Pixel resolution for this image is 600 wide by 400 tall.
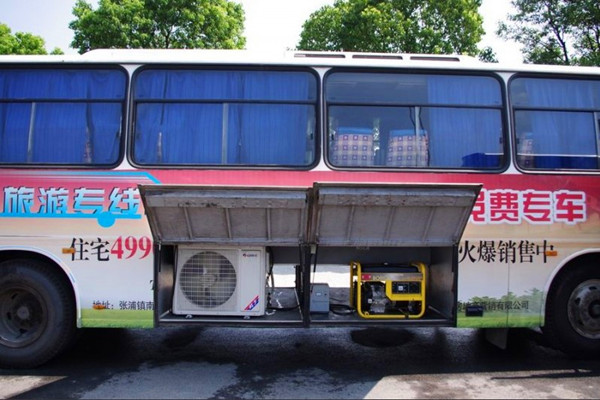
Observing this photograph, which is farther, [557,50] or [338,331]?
[557,50]

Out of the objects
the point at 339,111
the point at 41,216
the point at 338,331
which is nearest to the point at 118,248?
the point at 41,216

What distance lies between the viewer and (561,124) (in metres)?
5.38

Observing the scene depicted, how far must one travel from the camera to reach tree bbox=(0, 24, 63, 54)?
70.0 ft

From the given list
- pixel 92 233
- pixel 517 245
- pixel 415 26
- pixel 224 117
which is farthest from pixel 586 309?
pixel 415 26

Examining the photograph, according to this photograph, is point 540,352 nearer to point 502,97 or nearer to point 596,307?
point 596,307

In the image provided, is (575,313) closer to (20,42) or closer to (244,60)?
(244,60)

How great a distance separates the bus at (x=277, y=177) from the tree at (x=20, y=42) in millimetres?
19194

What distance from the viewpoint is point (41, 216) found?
5.09 meters

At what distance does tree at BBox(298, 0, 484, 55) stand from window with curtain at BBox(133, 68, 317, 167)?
13.5m

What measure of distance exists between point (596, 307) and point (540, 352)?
84cm

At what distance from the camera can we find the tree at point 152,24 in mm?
17531

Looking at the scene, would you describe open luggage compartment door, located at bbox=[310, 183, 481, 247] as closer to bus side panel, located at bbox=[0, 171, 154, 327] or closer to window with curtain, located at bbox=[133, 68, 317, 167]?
window with curtain, located at bbox=[133, 68, 317, 167]

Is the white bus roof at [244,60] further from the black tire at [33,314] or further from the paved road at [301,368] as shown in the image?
the paved road at [301,368]

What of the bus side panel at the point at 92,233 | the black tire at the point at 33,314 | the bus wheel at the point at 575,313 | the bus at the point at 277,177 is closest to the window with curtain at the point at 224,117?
the bus at the point at 277,177
